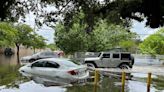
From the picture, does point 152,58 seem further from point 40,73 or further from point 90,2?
point 90,2

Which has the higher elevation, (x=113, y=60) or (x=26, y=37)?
(x=26, y=37)

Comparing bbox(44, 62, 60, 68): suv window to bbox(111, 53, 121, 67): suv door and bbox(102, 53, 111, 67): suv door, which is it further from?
bbox(111, 53, 121, 67): suv door

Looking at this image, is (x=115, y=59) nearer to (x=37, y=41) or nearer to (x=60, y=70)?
(x=60, y=70)

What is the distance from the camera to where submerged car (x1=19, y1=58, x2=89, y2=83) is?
21625mm

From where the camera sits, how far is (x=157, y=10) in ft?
24.7

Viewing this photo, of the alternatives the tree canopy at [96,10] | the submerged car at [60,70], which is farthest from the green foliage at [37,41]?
the tree canopy at [96,10]

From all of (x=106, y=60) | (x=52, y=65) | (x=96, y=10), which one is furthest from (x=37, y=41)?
(x=96, y=10)

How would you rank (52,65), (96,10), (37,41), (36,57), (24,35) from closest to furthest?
(96,10) < (52,65) < (36,57) < (24,35) < (37,41)

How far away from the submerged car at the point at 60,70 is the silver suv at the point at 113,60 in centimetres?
926

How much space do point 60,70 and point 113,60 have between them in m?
11.9

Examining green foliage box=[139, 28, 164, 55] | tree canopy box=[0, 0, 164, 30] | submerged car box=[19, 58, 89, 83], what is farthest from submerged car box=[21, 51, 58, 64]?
tree canopy box=[0, 0, 164, 30]

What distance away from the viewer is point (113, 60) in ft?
110

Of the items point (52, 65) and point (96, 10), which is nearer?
point (96, 10)

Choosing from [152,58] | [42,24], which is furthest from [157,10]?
[152,58]
